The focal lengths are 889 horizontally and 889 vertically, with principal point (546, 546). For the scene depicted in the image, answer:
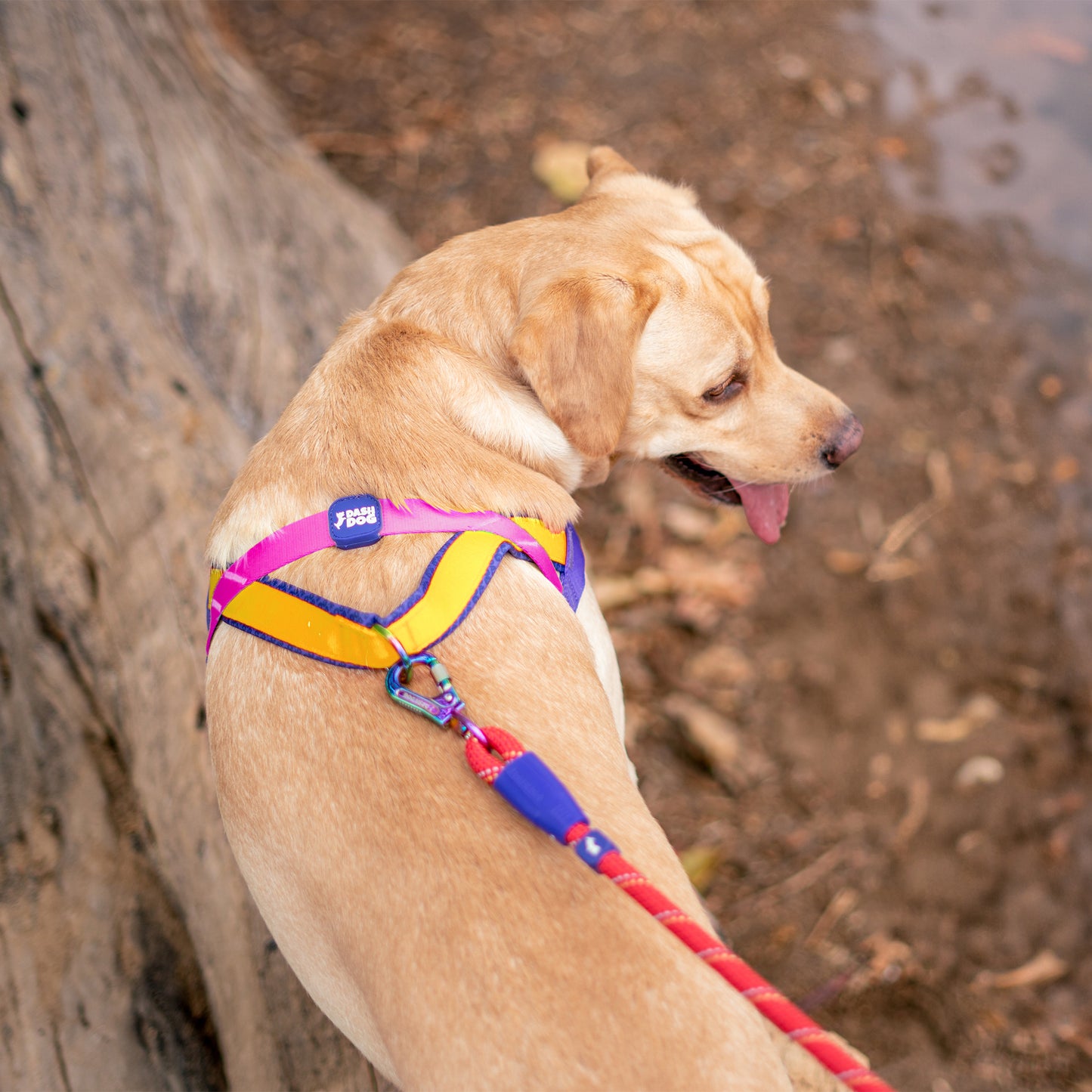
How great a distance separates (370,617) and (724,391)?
47.7 inches

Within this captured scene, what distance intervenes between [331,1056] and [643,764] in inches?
67.9

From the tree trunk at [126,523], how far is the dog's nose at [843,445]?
191 cm

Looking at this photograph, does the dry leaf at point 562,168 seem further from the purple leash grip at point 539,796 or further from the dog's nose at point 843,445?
the purple leash grip at point 539,796

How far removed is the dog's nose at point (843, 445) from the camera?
257 centimetres

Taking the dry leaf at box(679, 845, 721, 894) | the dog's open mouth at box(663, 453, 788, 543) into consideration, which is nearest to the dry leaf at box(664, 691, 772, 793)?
the dry leaf at box(679, 845, 721, 894)

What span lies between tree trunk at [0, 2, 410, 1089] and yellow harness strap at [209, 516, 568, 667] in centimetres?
88

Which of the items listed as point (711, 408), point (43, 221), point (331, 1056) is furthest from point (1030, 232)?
point (331, 1056)

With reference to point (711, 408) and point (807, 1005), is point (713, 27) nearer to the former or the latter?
point (711, 408)

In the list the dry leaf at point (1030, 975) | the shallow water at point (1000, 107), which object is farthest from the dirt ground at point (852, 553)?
the shallow water at point (1000, 107)

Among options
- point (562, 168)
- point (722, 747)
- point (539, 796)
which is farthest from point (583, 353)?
point (562, 168)

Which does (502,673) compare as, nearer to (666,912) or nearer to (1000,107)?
(666,912)

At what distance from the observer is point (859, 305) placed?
486 cm

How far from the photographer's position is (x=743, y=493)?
269 centimetres

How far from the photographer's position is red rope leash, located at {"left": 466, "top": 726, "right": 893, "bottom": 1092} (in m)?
1.30
